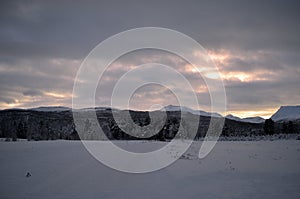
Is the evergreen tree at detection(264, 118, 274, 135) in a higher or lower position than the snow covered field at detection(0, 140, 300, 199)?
higher

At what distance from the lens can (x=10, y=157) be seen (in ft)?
50.4

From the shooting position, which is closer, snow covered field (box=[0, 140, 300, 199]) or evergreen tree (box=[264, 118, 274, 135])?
snow covered field (box=[0, 140, 300, 199])

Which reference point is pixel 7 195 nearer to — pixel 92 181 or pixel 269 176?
pixel 92 181

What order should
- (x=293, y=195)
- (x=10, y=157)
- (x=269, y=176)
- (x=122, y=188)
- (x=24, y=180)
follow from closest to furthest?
(x=293, y=195) < (x=122, y=188) < (x=24, y=180) < (x=269, y=176) < (x=10, y=157)

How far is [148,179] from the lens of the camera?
1156 cm

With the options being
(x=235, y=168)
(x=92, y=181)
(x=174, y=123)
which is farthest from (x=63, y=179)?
(x=174, y=123)

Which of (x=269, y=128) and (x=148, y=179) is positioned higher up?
(x=269, y=128)

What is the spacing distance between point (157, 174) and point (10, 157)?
9708 mm

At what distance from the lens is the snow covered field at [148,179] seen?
370 inches

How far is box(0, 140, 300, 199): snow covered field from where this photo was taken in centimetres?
941

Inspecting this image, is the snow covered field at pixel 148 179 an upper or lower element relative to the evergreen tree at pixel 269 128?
lower

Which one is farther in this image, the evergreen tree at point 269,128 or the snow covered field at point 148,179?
the evergreen tree at point 269,128

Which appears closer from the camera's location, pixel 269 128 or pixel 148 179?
pixel 148 179

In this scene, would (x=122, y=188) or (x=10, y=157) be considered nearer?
(x=122, y=188)
